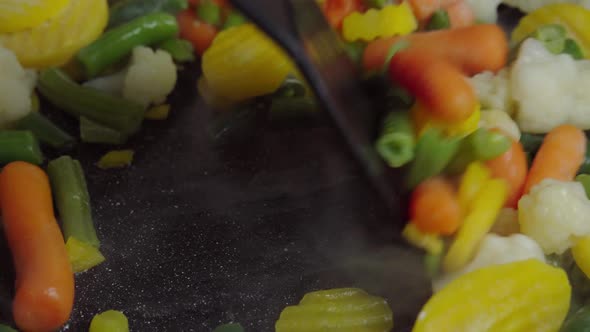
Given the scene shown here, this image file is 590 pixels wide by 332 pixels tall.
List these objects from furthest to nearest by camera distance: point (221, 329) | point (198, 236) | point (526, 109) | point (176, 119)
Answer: point (176, 119), point (526, 109), point (198, 236), point (221, 329)

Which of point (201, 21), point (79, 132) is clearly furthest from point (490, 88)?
point (79, 132)

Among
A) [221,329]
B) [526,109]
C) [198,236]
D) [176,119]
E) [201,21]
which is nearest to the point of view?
[221,329]

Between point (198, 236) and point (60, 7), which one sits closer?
point (198, 236)

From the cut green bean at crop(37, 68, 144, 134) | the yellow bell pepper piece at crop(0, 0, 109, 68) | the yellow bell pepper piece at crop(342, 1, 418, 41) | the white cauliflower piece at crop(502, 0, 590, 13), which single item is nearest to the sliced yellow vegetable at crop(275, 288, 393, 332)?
the cut green bean at crop(37, 68, 144, 134)

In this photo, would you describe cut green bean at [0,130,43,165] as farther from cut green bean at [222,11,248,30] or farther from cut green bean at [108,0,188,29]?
cut green bean at [222,11,248,30]

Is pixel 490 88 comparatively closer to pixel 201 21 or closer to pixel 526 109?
pixel 526 109

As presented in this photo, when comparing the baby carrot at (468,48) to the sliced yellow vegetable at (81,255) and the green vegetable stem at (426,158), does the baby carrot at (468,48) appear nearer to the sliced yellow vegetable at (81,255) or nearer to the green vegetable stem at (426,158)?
the green vegetable stem at (426,158)
